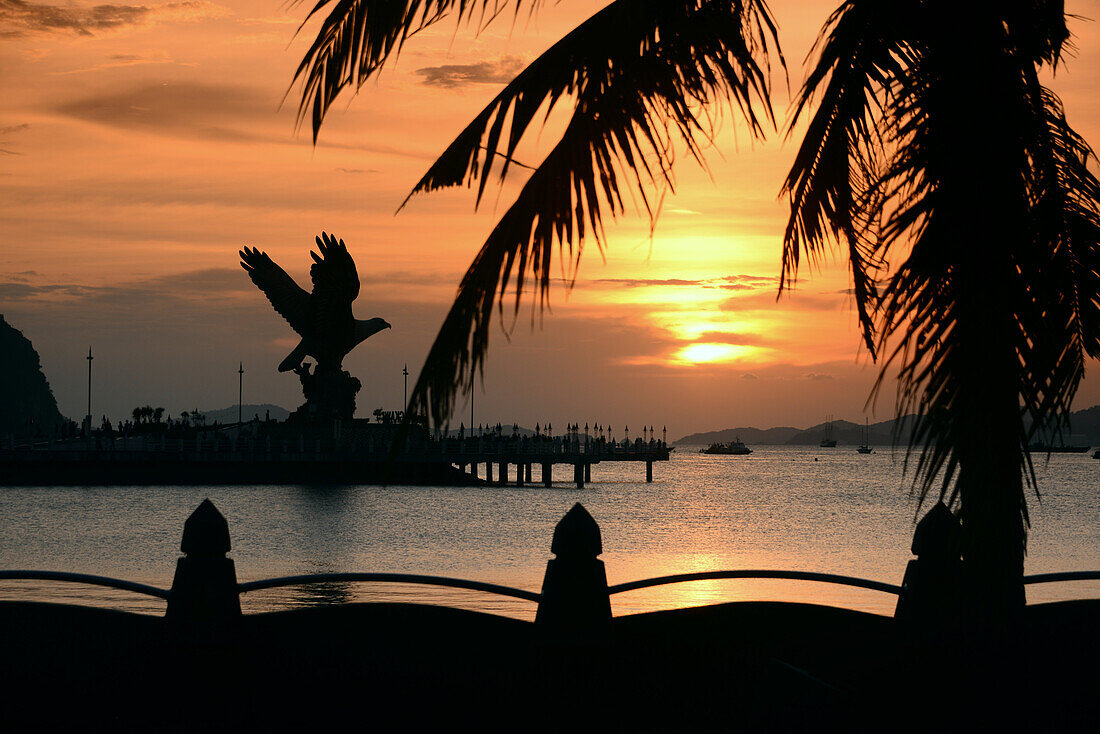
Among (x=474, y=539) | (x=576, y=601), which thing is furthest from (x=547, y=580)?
(x=474, y=539)

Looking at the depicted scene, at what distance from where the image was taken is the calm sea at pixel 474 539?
3108 centimetres

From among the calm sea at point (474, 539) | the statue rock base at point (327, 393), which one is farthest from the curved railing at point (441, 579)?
the statue rock base at point (327, 393)

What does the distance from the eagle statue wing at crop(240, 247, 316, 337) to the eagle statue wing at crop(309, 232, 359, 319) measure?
8.11 feet

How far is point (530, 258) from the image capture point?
16.8ft

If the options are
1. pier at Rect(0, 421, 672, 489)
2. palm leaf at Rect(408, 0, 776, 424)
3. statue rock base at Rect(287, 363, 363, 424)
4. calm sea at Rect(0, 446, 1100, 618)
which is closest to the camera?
palm leaf at Rect(408, 0, 776, 424)

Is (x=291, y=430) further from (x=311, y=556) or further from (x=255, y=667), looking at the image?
(x=255, y=667)

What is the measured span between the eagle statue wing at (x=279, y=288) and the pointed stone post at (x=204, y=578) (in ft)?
286

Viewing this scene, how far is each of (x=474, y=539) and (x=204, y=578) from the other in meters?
50.5

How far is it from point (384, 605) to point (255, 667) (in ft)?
2.75

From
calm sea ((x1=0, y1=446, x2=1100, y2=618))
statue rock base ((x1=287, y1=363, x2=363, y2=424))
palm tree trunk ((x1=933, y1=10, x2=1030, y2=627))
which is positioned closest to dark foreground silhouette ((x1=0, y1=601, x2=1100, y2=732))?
palm tree trunk ((x1=933, y1=10, x2=1030, y2=627))

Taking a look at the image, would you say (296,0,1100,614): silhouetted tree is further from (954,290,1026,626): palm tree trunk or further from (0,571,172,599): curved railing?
(0,571,172,599): curved railing

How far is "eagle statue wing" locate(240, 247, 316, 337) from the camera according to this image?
91312 mm

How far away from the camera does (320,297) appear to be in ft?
297

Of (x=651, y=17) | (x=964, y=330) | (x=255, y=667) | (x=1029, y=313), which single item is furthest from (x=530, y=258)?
(x=255, y=667)
